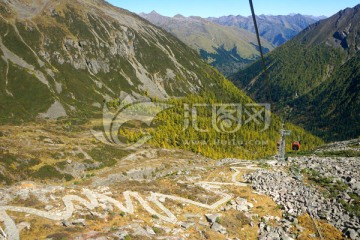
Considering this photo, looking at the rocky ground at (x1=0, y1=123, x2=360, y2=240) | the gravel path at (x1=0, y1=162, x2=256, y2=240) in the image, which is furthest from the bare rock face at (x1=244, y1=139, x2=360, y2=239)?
the gravel path at (x1=0, y1=162, x2=256, y2=240)

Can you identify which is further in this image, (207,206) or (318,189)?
(318,189)

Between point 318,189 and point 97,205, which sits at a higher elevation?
point 97,205

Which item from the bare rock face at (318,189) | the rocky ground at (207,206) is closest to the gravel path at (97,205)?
the rocky ground at (207,206)

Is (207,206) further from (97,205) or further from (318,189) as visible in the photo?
(318,189)

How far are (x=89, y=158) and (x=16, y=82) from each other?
108 m

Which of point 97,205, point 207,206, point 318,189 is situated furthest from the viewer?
point 318,189

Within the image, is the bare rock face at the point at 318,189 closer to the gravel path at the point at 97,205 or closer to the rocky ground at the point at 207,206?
the rocky ground at the point at 207,206

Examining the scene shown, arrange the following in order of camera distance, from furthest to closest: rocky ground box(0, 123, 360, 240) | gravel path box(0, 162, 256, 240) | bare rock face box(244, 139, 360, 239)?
bare rock face box(244, 139, 360, 239) → rocky ground box(0, 123, 360, 240) → gravel path box(0, 162, 256, 240)

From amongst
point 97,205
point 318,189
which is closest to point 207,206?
point 97,205

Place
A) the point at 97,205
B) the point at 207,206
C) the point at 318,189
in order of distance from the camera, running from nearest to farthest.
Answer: the point at 97,205 → the point at 207,206 → the point at 318,189

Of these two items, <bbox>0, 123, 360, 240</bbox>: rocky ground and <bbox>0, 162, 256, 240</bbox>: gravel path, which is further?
<bbox>0, 123, 360, 240</bbox>: rocky ground

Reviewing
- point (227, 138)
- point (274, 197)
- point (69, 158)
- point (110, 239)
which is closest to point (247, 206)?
point (274, 197)

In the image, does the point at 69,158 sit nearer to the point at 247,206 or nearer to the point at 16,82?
the point at 247,206

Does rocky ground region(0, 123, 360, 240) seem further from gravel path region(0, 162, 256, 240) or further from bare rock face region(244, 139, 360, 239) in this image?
bare rock face region(244, 139, 360, 239)
